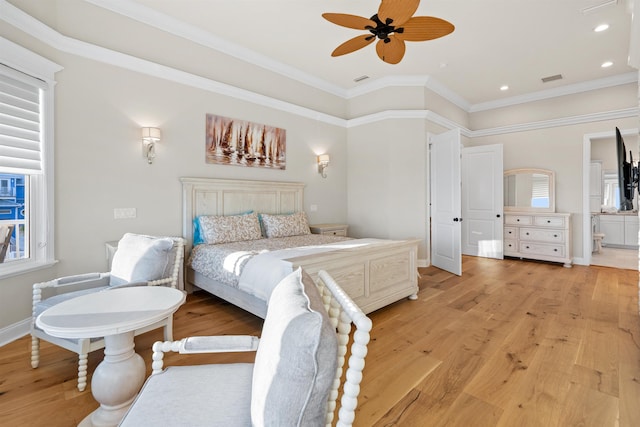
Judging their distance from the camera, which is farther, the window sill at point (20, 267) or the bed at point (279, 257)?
the bed at point (279, 257)

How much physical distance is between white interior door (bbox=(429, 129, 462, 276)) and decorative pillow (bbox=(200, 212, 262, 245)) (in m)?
2.92

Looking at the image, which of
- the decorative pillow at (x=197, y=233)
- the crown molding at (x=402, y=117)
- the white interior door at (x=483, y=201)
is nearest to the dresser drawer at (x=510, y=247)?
the white interior door at (x=483, y=201)

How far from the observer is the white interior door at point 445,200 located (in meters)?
4.64

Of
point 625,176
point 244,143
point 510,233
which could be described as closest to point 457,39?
point 625,176

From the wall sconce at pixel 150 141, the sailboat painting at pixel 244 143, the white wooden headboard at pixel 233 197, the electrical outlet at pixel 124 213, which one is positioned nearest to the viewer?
the electrical outlet at pixel 124 213

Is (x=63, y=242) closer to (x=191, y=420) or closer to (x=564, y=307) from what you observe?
(x=191, y=420)

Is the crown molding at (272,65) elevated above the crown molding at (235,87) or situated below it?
above

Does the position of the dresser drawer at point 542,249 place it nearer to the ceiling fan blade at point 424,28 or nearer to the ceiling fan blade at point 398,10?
the ceiling fan blade at point 424,28

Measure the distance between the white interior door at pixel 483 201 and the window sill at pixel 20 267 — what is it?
6.52m

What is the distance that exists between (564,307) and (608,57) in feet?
12.0

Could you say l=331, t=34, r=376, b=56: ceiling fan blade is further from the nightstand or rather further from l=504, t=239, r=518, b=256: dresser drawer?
l=504, t=239, r=518, b=256: dresser drawer

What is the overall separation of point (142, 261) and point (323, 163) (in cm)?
344

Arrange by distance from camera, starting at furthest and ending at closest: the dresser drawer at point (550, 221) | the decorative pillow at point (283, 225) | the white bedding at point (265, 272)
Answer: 1. the dresser drawer at point (550, 221)
2. the decorative pillow at point (283, 225)
3. the white bedding at point (265, 272)

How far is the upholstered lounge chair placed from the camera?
765 mm
